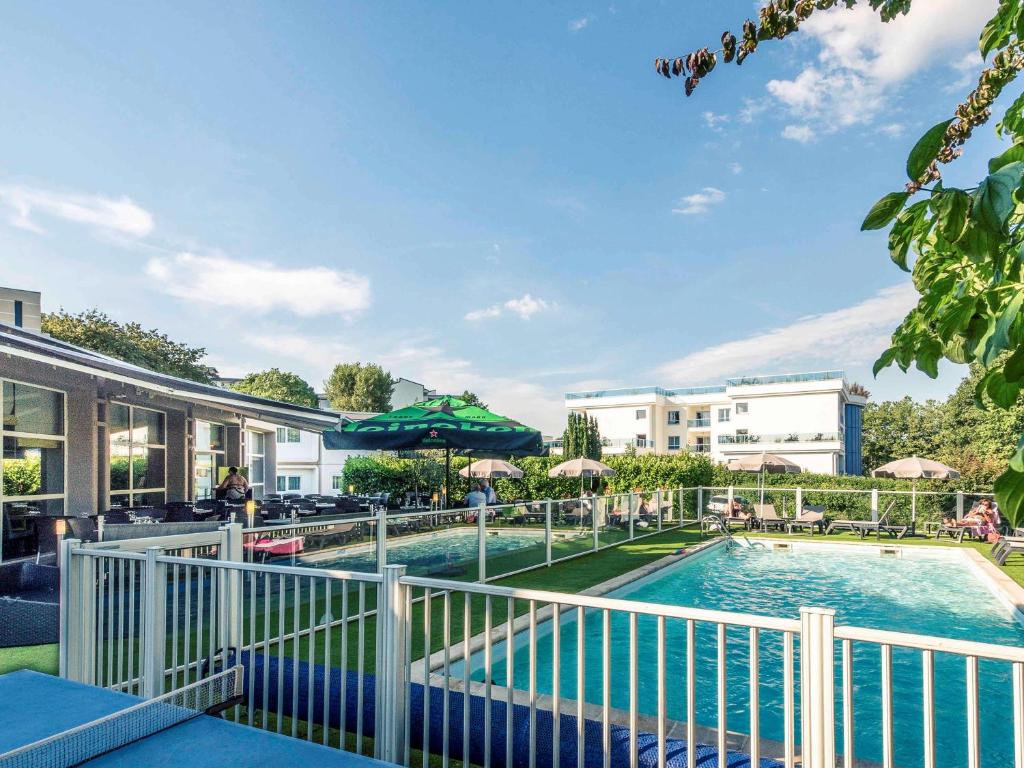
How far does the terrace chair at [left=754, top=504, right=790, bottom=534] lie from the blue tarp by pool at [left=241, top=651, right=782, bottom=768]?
15229mm

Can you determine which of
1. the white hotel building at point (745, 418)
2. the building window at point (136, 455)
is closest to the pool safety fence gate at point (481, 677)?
the building window at point (136, 455)

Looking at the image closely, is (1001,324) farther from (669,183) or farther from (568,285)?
(568,285)

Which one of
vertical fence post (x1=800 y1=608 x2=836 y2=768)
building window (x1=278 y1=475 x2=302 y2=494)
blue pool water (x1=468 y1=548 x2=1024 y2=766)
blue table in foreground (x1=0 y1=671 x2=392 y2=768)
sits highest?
vertical fence post (x1=800 y1=608 x2=836 y2=768)

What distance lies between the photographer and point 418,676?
467cm

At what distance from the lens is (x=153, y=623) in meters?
3.82

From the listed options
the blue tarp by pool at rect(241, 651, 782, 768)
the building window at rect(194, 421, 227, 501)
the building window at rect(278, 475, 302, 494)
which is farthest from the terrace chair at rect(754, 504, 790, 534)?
the building window at rect(278, 475, 302, 494)

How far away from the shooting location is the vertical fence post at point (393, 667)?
123 inches

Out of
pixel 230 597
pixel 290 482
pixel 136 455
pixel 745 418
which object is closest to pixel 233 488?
pixel 136 455

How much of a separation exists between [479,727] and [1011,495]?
10.0ft

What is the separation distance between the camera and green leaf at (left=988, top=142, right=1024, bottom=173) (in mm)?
1256

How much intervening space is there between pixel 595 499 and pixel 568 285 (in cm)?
1177

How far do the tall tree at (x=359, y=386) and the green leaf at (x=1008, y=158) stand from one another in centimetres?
5721

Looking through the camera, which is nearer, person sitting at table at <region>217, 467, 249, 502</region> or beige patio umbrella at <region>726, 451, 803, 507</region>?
person sitting at table at <region>217, 467, 249, 502</region>

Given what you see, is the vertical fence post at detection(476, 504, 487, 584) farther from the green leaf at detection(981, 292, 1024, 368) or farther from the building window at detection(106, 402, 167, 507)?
the green leaf at detection(981, 292, 1024, 368)
